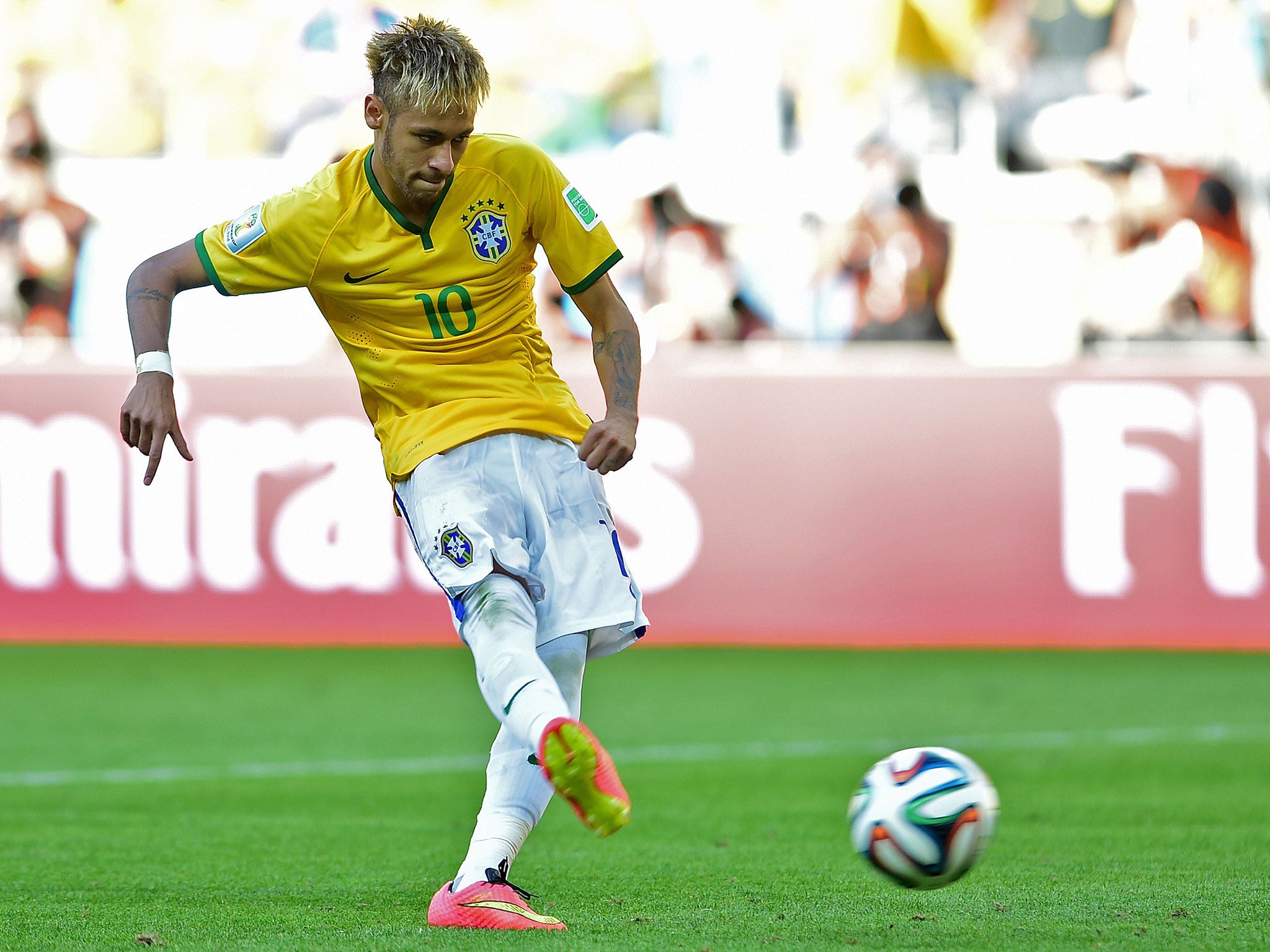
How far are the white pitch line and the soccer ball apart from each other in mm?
3379

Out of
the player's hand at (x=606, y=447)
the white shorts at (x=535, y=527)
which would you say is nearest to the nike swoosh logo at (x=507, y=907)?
the white shorts at (x=535, y=527)

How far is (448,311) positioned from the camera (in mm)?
4277

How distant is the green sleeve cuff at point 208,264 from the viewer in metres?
4.27

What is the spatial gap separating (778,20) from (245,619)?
A: 6.06 metres

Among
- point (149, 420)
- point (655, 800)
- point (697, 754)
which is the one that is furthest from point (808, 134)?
point (149, 420)

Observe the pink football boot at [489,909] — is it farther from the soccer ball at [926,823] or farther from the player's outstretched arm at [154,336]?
the player's outstretched arm at [154,336]

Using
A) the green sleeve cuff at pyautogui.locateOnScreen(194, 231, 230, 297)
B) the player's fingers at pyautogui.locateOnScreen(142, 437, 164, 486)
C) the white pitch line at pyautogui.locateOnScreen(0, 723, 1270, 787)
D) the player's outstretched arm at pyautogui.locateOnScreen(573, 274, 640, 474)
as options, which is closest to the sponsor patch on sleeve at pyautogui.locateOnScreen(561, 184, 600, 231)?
the player's outstretched arm at pyautogui.locateOnScreen(573, 274, 640, 474)

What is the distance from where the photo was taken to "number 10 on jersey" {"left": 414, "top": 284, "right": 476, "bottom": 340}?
4.26 metres

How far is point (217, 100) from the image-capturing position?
45.7ft

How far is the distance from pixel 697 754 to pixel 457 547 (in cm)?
373

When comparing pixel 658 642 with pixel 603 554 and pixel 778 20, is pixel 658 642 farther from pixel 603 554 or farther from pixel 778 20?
pixel 603 554

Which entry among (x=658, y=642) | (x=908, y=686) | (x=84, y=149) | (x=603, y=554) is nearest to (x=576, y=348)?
(x=658, y=642)

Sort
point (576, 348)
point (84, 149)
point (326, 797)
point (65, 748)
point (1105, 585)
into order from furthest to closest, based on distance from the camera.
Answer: point (84, 149) < point (576, 348) < point (1105, 585) < point (65, 748) < point (326, 797)

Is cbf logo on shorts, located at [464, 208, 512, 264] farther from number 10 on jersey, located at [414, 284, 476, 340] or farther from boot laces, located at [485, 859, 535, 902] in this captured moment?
boot laces, located at [485, 859, 535, 902]
